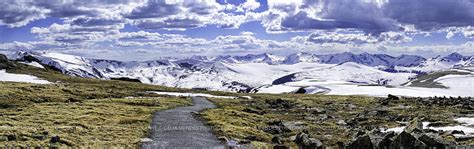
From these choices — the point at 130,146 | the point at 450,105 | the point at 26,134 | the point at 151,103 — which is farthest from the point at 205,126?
the point at 450,105

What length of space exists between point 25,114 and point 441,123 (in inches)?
1618

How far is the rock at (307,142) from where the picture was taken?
31828mm

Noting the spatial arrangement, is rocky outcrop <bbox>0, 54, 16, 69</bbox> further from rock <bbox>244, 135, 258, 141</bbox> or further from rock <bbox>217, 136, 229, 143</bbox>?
rock <bbox>217, 136, 229, 143</bbox>

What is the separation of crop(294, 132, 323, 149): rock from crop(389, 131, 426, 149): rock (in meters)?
5.92

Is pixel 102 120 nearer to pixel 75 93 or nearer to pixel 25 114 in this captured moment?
pixel 25 114

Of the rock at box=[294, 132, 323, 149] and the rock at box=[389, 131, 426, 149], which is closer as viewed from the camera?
the rock at box=[389, 131, 426, 149]

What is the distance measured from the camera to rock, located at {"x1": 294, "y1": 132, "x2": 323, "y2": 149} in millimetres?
31828

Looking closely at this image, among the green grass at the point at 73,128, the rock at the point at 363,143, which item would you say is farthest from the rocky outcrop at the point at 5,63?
the rock at the point at 363,143

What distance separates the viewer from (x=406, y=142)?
2642cm

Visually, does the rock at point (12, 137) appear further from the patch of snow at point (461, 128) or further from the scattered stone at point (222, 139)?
the patch of snow at point (461, 128)

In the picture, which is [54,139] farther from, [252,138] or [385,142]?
[385,142]

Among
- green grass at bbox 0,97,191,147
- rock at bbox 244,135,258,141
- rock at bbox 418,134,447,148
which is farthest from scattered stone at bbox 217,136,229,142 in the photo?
rock at bbox 418,134,447,148

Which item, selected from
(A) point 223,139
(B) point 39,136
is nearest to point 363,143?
(A) point 223,139

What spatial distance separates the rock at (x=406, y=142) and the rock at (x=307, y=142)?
5918mm
